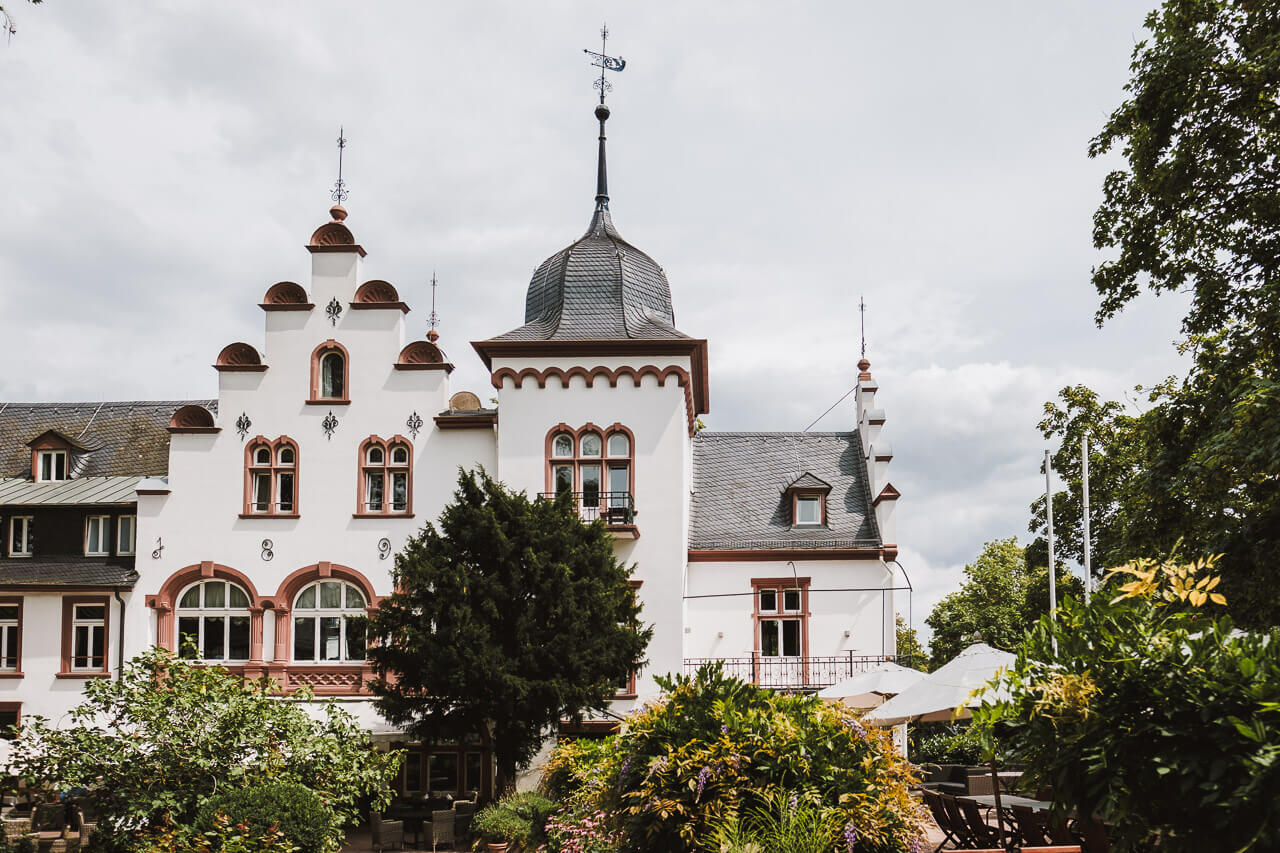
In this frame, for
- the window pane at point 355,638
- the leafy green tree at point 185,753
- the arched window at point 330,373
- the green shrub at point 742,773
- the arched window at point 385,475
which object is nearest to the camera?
the green shrub at point 742,773

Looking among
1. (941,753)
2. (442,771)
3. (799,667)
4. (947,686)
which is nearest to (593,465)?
(799,667)

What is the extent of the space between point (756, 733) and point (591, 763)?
473 cm

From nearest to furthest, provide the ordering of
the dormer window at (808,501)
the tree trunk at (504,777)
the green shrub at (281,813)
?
the green shrub at (281,813), the tree trunk at (504,777), the dormer window at (808,501)

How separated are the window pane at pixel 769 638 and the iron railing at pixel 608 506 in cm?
422

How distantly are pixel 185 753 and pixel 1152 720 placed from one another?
12.7 metres

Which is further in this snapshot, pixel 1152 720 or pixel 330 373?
pixel 330 373

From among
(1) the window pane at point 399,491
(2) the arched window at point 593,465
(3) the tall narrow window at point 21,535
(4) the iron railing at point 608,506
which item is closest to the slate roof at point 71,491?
(3) the tall narrow window at point 21,535

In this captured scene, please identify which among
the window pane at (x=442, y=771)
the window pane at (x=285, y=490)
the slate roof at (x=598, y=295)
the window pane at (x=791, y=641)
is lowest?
the window pane at (x=442, y=771)

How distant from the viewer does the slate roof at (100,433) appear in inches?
1130

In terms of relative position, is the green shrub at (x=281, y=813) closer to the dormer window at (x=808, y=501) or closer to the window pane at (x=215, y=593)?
the window pane at (x=215, y=593)

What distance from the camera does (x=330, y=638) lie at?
1014 inches

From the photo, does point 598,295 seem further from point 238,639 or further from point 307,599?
point 238,639

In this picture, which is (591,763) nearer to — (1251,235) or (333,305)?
(1251,235)

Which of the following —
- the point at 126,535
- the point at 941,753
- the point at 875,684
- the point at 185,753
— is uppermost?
the point at 126,535
